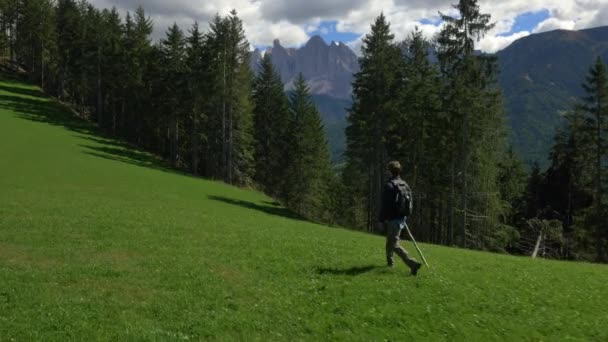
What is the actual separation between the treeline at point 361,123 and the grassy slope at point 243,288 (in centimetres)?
2274

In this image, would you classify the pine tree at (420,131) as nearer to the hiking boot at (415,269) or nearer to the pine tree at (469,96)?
the pine tree at (469,96)

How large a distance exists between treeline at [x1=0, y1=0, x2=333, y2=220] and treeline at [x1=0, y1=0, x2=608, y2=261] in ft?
0.71

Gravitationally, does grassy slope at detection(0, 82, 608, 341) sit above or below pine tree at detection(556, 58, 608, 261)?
below

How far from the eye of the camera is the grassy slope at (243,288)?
1028 centimetres

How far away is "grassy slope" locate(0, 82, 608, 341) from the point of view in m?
10.3

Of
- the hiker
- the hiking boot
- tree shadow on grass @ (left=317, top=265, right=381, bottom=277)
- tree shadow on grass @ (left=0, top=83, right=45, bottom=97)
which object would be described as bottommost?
tree shadow on grass @ (left=317, top=265, right=381, bottom=277)

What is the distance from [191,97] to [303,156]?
18796 mm

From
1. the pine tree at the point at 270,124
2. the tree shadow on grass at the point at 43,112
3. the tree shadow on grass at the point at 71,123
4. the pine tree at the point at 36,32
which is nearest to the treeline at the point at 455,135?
the pine tree at the point at 270,124

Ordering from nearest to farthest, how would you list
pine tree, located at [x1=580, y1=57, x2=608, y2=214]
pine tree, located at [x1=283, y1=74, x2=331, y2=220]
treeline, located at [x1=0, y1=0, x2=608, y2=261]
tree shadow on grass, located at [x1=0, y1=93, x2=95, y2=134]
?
1. treeline, located at [x1=0, y1=0, x2=608, y2=261]
2. pine tree, located at [x1=580, y1=57, x2=608, y2=214]
3. tree shadow on grass, located at [x1=0, y1=93, x2=95, y2=134]
4. pine tree, located at [x1=283, y1=74, x2=331, y2=220]

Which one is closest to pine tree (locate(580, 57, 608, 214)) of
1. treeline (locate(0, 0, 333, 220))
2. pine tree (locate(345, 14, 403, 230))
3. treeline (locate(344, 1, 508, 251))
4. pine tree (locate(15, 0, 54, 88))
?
treeline (locate(344, 1, 508, 251))

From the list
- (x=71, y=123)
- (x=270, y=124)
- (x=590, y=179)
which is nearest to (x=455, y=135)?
(x=590, y=179)

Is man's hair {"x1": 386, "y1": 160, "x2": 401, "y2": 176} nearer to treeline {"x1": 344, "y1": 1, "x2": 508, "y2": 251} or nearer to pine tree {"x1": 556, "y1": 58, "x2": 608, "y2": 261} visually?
treeline {"x1": 344, "y1": 1, "x2": 508, "y2": 251}

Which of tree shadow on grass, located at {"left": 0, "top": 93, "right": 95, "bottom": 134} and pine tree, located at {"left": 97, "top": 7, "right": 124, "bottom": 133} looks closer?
tree shadow on grass, located at {"left": 0, "top": 93, "right": 95, "bottom": 134}

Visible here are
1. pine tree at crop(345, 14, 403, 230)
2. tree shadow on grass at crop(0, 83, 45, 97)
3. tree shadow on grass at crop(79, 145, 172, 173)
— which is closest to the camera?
pine tree at crop(345, 14, 403, 230)
